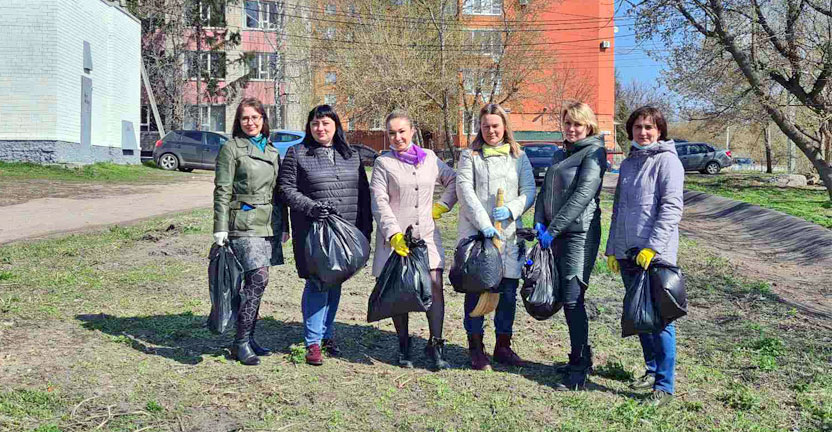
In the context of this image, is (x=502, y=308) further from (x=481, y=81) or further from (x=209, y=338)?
(x=481, y=81)

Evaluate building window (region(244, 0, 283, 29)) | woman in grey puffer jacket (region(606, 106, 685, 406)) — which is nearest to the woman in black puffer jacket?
woman in grey puffer jacket (region(606, 106, 685, 406))

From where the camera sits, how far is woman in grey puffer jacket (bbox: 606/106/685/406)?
4.26 metres

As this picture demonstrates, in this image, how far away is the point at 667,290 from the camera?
4.18 metres

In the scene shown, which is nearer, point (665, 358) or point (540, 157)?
point (665, 358)

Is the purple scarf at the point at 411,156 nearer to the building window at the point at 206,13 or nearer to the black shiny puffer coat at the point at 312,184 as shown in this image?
the black shiny puffer coat at the point at 312,184

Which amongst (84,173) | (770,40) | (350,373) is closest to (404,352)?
(350,373)

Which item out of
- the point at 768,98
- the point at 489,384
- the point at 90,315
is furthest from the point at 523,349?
the point at 768,98

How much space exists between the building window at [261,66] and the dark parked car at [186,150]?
61.5 ft

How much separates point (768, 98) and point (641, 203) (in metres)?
15.4

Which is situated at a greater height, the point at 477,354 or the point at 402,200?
the point at 402,200

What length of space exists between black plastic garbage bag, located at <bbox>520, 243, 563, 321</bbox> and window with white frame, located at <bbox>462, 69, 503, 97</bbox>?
83.8 ft

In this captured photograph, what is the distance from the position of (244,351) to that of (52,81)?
19.2 metres

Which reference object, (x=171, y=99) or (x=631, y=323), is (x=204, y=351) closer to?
(x=631, y=323)

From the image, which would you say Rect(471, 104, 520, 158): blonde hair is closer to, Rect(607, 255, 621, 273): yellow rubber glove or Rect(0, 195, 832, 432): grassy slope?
Rect(607, 255, 621, 273): yellow rubber glove
